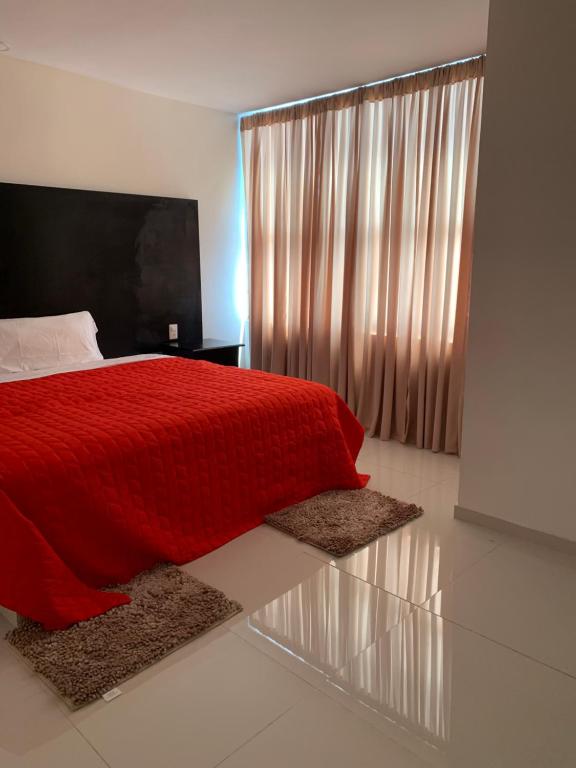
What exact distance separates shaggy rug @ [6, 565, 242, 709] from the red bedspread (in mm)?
73

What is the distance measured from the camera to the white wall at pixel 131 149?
366 cm

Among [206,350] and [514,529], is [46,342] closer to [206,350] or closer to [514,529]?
[206,350]

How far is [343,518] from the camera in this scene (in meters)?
2.82

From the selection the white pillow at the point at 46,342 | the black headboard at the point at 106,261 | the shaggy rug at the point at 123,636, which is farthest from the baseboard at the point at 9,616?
the black headboard at the point at 106,261

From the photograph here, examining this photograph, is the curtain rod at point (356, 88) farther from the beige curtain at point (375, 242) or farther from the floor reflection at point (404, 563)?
the floor reflection at point (404, 563)

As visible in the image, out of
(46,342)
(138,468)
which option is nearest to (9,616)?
(138,468)

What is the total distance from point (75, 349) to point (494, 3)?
2.95m

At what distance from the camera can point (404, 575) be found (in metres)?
2.35

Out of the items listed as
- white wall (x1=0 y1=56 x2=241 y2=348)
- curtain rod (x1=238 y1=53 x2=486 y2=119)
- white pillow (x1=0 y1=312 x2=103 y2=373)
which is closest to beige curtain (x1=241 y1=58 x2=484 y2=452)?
curtain rod (x1=238 y1=53 x2=486 y2=119)

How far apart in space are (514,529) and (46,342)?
114 inches

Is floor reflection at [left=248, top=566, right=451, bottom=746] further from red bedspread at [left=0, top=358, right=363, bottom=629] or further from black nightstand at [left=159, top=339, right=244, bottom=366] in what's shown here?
black nightstand at [left=159, top=339, right=244, bottom=366]

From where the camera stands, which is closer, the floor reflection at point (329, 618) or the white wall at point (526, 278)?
the floor reflection at point (329, 618)

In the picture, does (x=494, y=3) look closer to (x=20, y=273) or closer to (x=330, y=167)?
(x=330, y=167)

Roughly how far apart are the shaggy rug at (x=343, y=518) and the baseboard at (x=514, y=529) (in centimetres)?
22
